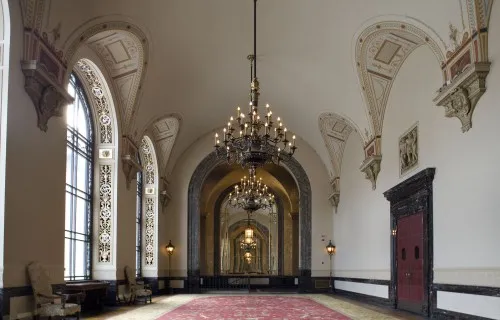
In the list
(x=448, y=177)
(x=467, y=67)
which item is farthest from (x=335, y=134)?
(x=467, y=67)

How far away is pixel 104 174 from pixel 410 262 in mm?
7942

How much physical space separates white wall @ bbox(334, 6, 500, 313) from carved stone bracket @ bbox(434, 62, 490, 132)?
143 millimetres

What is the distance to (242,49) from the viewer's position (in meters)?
15.2

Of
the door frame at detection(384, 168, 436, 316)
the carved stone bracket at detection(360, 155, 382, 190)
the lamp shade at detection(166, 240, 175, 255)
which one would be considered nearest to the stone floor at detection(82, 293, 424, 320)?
the door frame at detection(384, 168, 436, 316)

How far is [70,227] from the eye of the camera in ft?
44.2

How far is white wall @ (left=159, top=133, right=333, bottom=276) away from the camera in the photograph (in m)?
22.8

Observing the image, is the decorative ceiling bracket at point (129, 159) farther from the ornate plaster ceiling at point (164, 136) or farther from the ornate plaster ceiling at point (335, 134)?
the ornate plaster ceiling at point (335, 134)

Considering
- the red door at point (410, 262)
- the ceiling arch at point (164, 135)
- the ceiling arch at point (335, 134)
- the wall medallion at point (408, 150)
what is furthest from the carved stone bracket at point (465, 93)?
the ceiling arch at point (164, 135)

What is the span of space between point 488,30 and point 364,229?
9.70m

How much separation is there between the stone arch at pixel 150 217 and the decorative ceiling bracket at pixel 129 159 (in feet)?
14.7

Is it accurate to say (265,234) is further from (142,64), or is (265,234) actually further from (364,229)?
(142,64)

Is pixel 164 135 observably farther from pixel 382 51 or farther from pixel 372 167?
pixel 382 51

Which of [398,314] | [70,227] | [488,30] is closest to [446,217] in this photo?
[398,314]

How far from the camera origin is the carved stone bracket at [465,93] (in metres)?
9.37
